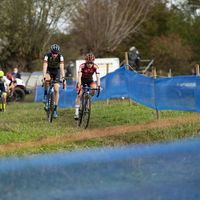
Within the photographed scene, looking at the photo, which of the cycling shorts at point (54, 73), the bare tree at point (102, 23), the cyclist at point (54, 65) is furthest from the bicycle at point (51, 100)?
the bare tree at point (102, 23)

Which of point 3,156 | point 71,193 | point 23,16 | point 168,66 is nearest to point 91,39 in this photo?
point 23,16

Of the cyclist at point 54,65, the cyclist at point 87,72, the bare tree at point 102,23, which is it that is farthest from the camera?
the bare tree at point 102,23

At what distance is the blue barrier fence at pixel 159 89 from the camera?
9.13 meters

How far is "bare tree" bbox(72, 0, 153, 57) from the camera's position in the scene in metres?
36.9

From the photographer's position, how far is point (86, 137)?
28.1ft

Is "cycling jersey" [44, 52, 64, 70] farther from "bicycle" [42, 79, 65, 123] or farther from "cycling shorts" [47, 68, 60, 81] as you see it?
"bicycle" [42, 79, 65, 123]

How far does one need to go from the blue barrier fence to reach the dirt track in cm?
46

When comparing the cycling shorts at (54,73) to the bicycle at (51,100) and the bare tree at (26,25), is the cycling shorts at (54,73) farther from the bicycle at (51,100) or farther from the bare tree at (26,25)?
the bare tree at (26,25)

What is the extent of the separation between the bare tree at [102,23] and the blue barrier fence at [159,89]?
73.4 feet

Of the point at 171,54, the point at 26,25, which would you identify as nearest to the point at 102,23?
the point at 26,25

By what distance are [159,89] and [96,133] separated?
7.91 feet

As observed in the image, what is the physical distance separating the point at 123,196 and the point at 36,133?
540 centimetres

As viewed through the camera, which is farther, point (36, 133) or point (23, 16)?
point (23, 16)

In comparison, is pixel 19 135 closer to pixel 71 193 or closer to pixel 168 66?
pixel 71 193
